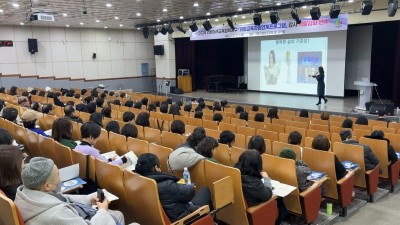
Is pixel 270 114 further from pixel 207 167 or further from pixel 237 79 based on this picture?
pixel 237 79

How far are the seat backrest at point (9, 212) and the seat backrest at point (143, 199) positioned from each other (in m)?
1.00

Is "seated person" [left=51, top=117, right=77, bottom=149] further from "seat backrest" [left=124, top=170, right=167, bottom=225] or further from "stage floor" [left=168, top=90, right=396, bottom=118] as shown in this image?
"stage floor" [left=168, top=90, right=396, bottom=118]

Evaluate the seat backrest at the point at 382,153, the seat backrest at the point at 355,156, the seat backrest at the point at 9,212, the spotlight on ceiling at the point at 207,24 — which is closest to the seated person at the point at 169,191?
the seat backrest at the point at 9,212

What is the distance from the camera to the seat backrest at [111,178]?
10.3 feet

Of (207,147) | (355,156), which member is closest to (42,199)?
(207,147)

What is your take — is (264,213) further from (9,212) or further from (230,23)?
(230,23)

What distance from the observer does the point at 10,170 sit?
239 centimetres

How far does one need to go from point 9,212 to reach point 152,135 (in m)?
3.58

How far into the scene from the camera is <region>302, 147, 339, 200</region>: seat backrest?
407 cm

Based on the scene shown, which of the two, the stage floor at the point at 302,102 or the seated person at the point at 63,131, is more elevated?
the seated person at the point at 63,131

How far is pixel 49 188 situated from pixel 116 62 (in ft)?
58.2

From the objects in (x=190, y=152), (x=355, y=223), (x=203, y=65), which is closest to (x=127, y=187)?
(x=190, y=152)

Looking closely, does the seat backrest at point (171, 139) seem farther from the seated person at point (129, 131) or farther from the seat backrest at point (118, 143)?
the seat backrest at point (118, 143)

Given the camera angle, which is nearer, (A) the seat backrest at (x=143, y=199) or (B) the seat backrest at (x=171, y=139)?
(A) the seat backrest at (x=143, y=199)
